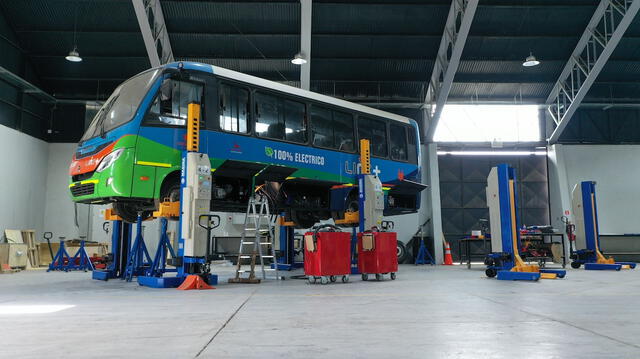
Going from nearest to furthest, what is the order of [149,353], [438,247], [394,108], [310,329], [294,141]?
[149,353] < [310,329] < [294,141] < [438,247] < [394,108]

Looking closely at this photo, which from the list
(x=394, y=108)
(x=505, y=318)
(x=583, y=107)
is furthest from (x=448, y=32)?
(x=505, y=318)

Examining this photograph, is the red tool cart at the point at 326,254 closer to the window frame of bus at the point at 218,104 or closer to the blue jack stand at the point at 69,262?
the window frame of bus at the point at 218,104

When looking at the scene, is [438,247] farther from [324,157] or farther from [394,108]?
[324,157]

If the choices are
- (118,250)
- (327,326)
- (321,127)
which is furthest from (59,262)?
(327,326)

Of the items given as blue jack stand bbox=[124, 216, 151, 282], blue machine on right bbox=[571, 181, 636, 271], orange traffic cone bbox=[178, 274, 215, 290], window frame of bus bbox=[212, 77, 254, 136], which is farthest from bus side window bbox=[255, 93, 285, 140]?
blue machine on right bbox=[571, 181, 636, 271]

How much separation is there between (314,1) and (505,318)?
40.3 ft

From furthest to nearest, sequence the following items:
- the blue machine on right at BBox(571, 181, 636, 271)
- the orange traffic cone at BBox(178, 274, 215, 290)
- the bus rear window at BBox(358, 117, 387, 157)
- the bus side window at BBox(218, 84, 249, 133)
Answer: the blue machine on right at BBox(571, 181, 636, 271) → the bus rear window at BBox(358, 117, 387, 157) → the bus side window at BBox(218, 84, 249, 133) → the orange traffic cone at BBox(178, 274, 215, 290)

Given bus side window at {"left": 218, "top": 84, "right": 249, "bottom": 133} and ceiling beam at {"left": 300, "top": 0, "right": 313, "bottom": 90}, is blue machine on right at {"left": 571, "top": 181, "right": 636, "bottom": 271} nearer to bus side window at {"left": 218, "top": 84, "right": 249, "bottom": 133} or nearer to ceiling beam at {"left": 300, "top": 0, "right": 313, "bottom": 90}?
ceiling beam at {"left": 300, "top": 0, "right": 313, "bottom": 90}

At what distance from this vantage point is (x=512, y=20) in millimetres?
15008

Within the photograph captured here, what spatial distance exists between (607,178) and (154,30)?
54.7 ft

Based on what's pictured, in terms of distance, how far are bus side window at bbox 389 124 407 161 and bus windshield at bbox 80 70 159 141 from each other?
6.03 m

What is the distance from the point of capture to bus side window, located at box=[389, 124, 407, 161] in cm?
1160

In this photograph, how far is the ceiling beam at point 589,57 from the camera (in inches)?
552

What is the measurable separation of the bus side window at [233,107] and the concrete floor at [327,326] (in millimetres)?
3203
